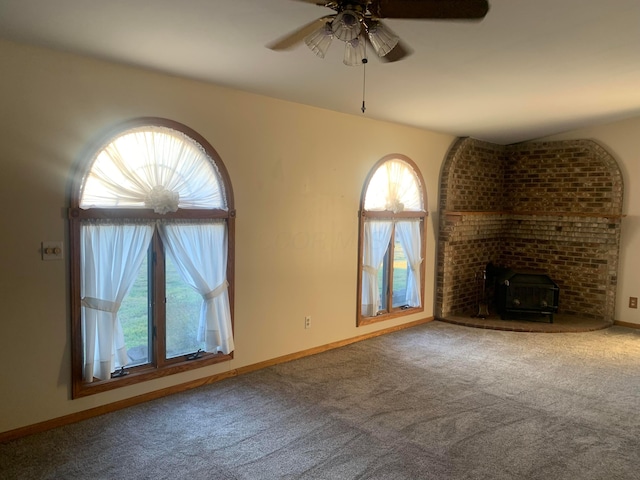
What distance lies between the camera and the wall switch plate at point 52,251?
9.86ft

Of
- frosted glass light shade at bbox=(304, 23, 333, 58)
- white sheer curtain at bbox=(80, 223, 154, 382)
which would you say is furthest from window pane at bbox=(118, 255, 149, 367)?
frosted glass light shade at bbox=(304, 23, 333, 58)

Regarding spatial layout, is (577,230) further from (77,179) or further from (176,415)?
(77,179)

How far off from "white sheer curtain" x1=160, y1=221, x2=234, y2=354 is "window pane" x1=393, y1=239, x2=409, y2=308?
8.06 ft

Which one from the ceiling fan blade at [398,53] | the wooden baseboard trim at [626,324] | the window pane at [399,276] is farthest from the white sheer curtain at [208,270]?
the wooden baseboard trim at [626,324]

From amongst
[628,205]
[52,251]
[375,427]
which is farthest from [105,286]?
[628,205]

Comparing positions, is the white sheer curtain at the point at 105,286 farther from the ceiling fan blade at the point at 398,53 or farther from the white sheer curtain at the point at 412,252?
the white sheer curtain at the point at 412,252

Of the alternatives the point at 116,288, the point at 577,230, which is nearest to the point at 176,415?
the point at 116,288

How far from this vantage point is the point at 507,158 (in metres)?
7.11

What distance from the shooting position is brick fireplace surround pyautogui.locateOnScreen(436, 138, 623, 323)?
618cm

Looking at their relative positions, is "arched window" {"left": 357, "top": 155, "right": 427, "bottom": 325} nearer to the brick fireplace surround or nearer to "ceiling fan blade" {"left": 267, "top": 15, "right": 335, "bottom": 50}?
the brick fireplace surround

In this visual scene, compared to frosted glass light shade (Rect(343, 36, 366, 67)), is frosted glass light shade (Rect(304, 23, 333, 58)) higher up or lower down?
higher up

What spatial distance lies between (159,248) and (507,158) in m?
5.51

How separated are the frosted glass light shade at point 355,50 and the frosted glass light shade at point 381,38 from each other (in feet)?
0.18

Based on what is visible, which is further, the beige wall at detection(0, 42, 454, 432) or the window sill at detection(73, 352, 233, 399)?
the window sill at detection(73, 352, 233, 399)
